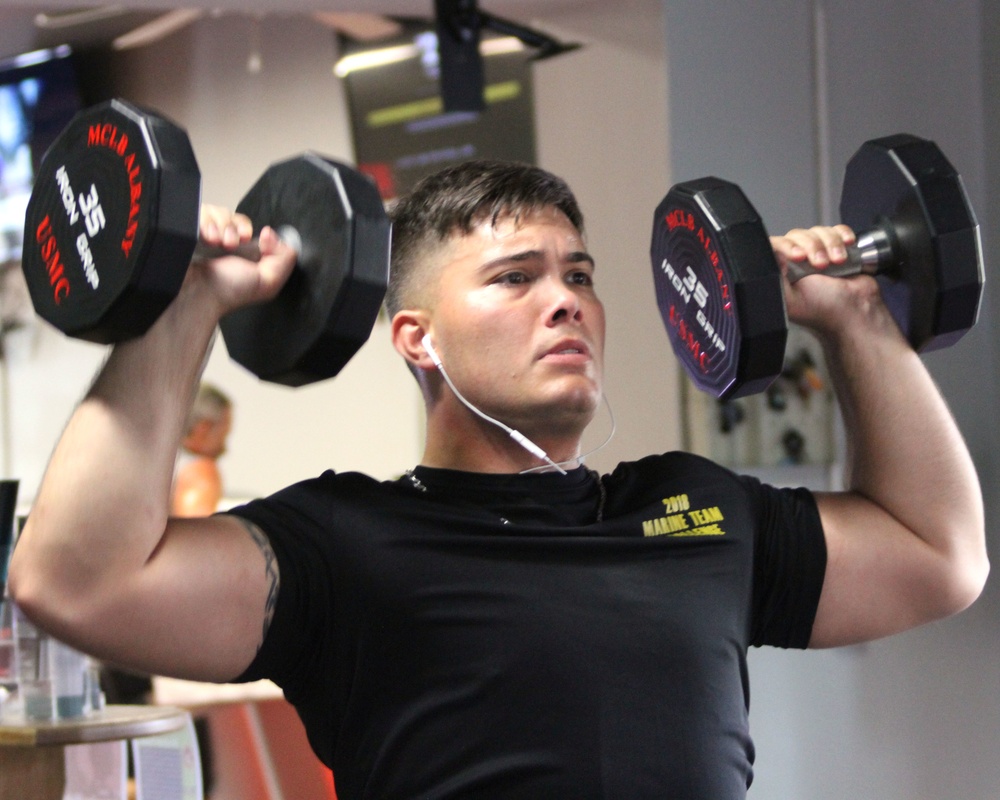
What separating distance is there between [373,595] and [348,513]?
0.36 feet

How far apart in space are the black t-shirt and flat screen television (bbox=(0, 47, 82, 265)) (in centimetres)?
458

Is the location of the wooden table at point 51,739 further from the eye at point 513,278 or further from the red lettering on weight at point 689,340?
the red lettering on weight at point 689,340

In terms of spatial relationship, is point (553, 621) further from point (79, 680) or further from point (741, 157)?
point (741, 157)

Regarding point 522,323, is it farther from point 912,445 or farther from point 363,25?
point 363,25

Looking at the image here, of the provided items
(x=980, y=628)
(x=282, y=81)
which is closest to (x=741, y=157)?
(x=980, y=628)

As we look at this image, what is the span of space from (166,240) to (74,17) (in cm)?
465

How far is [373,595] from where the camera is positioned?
4.60ft

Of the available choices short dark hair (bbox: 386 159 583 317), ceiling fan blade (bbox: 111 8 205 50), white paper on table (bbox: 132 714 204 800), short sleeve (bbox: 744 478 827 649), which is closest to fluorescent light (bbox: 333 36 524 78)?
ceiling fan blade (bbox: 111 8 205 50)

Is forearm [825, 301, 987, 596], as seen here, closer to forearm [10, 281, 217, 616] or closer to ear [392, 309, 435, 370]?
ear [392, 309, 435, 370]

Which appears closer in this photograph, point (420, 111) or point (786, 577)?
point (786, 577)

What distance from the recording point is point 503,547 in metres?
1.46

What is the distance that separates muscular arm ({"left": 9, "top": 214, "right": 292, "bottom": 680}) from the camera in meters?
1.22

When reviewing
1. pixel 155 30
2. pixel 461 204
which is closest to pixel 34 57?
pixel 155 30

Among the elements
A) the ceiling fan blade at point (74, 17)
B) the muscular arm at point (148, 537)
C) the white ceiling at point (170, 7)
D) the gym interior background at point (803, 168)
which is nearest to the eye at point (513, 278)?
the muscular arm at point (148, 537)
